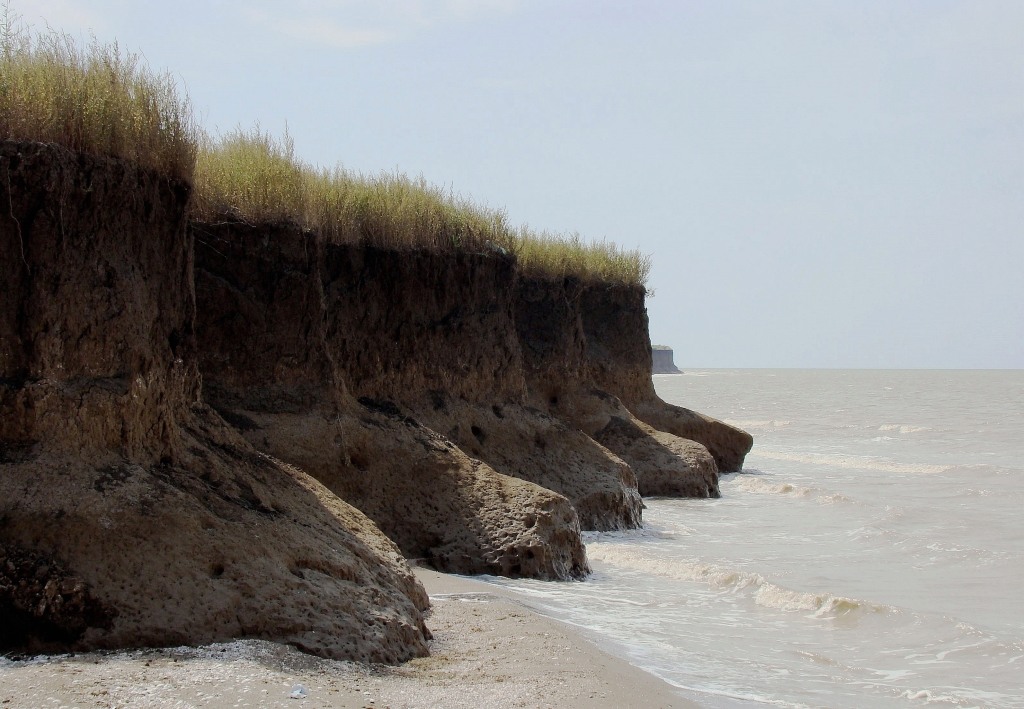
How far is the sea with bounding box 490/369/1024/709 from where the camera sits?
6480 mm

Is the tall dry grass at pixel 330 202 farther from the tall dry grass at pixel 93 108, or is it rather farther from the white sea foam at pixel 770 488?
the white sea foam at pixel 770 488

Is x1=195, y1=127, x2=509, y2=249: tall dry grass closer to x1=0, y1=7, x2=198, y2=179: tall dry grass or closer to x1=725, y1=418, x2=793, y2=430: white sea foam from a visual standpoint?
x1=0, y1=7, x2=198, y2=179: tall dry grass

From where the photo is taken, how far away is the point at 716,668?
6.45 m

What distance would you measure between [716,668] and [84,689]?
12.4 ft

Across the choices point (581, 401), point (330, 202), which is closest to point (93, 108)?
point (330, 202)

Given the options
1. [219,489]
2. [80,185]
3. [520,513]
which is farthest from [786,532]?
[80,185]

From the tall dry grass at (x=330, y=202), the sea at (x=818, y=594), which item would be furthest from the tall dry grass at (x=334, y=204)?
the sea at (x=818, y=594)

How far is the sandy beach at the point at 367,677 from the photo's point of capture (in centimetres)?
422

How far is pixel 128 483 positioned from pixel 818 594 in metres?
5.83

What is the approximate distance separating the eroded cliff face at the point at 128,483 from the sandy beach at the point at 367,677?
0.19 m

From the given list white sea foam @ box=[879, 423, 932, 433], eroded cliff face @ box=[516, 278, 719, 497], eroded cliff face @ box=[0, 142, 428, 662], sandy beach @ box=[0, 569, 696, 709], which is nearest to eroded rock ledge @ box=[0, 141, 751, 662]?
eroded cliff face @ box=[0, 142, 428, 662]

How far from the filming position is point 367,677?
4.93 meters

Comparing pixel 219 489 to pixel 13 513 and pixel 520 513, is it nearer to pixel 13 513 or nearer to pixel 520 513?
pixel 13 513

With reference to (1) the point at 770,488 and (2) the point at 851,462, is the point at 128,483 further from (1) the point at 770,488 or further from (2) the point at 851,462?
(2) the point at 851,462
